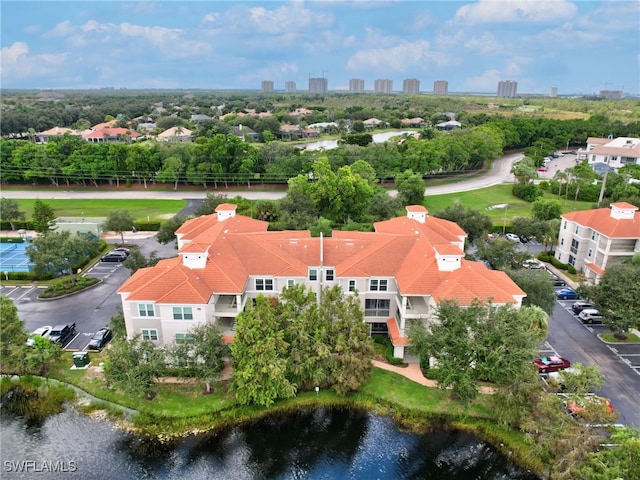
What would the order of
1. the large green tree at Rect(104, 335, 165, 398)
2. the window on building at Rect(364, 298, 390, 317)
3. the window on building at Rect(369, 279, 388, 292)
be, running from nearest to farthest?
the large green tree at Rect(104, 335, 165, 398) → the window on building at Rect(369, 279, 388, 292) → the window on building at Rect(364, 298, 390, 317)

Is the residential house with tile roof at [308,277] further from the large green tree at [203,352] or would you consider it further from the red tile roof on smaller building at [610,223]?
the red tile roof on smaller building at [610,223]

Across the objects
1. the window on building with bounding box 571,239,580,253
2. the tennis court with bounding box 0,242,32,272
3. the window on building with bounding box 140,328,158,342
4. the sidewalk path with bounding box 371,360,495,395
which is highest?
the window on building with bounding box 571,239,580,253

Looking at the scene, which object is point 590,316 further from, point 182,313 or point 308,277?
point 182,313

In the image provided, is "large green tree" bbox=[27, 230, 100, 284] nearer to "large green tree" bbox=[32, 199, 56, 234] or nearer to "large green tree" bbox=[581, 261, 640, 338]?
"large green tree" bbox=[32, 199, 56, 234]

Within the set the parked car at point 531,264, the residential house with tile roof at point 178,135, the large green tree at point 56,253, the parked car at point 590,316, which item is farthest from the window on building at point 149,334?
the residential house with tile roof at point 178,135

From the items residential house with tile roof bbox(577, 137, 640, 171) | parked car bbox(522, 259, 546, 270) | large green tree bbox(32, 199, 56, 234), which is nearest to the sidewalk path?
parked car bbox(522, 259, 546, 270)

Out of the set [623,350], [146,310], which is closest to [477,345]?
[623,350]
